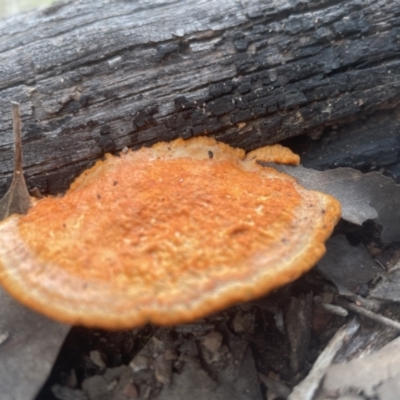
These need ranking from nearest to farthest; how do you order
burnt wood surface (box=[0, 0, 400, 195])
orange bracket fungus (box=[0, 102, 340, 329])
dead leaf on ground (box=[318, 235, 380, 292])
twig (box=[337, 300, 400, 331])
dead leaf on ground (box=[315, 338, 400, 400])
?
orange bracket fungus (box=[0, 102, 340, 329])
dead leaf on ground (box=[315, 338, 400, 400])
twig (box=[337, 300, 400, 331])
dead leaf on ground (box=[318, 235, 380, 292])
burnt wood surface (box=[0, 0, 400, 195])

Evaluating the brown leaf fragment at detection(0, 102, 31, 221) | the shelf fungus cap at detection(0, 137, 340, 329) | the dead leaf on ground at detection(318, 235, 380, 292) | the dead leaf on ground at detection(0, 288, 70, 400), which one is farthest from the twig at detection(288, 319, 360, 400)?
the brown leaf fragment at detection(0, 102, 31, 221)

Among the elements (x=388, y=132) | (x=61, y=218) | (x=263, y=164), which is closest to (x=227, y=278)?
(x=61, y=218)

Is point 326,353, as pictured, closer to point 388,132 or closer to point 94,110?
point 388,132

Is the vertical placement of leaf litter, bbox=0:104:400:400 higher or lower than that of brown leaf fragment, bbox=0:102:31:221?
lower

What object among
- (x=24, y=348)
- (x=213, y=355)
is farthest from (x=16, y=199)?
(x=213, y=355)

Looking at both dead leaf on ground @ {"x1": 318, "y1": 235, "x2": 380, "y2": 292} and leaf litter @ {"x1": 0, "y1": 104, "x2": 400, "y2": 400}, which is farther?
dead leaf on ground @ {"x1": 318, "y1": 235, "x2": 380, "y2": 292}

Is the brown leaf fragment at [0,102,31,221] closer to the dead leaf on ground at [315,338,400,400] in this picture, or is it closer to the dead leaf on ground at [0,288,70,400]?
the dead leaf on ground at [0,288,70,400]

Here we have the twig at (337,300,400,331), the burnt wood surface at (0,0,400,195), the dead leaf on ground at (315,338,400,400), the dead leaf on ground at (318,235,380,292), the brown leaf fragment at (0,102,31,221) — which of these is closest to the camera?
the dead leaf on ground at (315,338,400,400)
